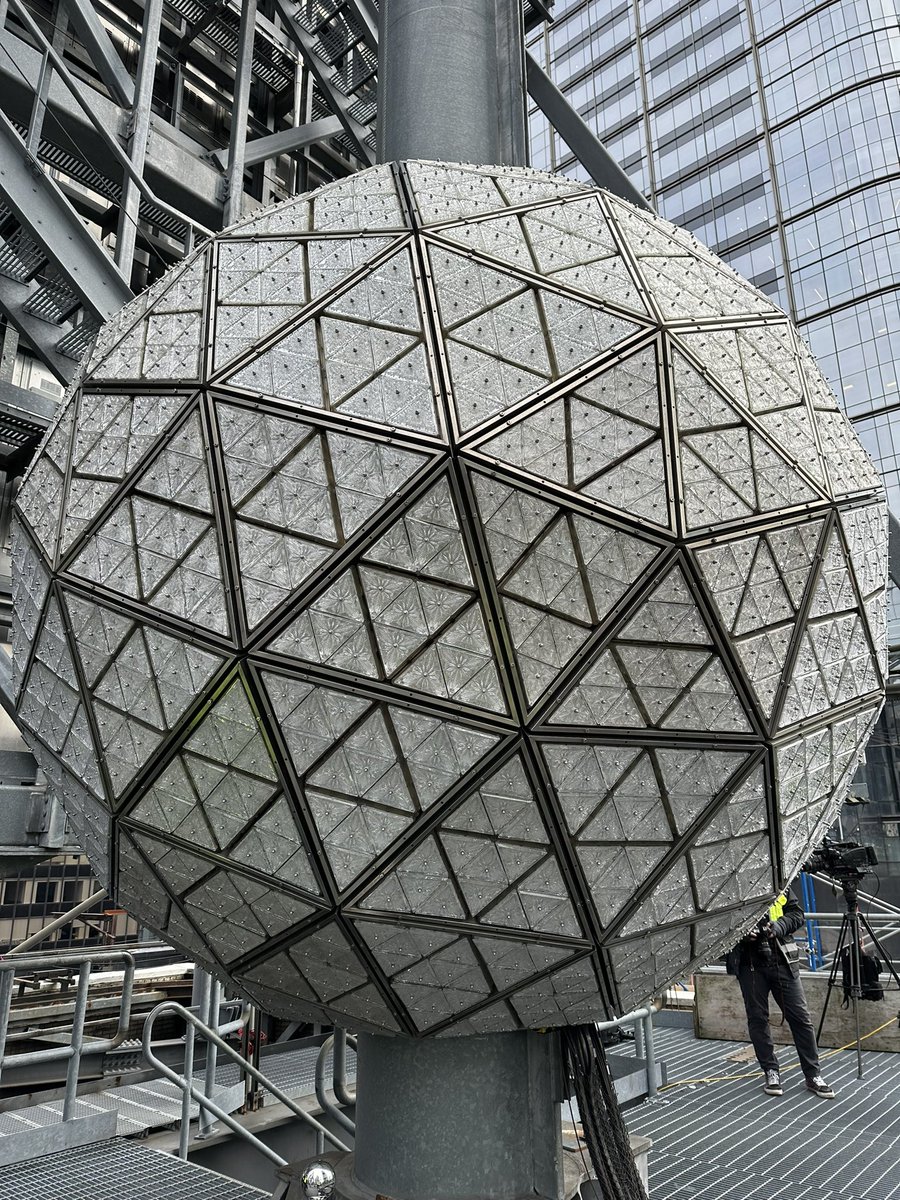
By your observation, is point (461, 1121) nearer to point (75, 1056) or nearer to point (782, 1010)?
point (75, 1056)

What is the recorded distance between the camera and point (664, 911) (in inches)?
71.1

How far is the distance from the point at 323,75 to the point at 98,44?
3.69 m

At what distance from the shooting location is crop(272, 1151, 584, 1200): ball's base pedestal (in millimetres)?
2138

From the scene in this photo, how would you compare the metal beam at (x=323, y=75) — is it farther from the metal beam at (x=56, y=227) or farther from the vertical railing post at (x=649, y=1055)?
the vertical railing post at (x=649, y=1055)

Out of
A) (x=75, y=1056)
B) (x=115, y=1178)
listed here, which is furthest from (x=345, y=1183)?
(x=75, y=1056)

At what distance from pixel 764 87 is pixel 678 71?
17.6ft

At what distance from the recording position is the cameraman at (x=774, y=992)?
639 cm

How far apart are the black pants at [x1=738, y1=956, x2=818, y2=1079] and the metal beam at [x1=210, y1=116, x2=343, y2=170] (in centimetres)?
1176

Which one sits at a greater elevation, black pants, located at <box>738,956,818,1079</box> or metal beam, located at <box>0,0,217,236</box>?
metal beam, located at <box>0,0,217,236</box>

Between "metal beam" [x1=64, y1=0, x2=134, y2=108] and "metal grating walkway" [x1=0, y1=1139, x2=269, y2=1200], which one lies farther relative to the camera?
"metal beam" [x1=64, y1=0, x2=134, y2=108]

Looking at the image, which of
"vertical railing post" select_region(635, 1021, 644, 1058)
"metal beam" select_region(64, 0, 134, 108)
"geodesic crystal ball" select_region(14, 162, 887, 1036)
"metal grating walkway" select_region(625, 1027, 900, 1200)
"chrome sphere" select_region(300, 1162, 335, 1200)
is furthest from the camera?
"metal beam" select_region(64, 0, 134, 108)

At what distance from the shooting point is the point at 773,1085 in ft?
20.9

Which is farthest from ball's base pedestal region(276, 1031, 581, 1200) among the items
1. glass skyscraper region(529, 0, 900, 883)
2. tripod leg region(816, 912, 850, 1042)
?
glass skyscraper region(529, 0, 900, 883)

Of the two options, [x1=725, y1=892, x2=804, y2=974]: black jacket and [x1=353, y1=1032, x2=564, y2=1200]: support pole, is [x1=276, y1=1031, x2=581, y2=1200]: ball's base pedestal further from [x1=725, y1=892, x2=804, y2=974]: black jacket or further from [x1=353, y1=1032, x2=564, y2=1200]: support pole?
[x1=725, y1=892, x2=804, y2=974]: black jacket
